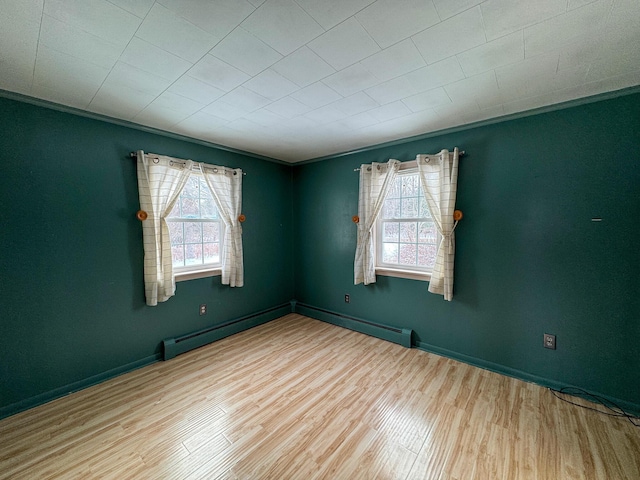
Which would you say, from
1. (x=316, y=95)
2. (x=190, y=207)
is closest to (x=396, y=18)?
(x=316, y=95)

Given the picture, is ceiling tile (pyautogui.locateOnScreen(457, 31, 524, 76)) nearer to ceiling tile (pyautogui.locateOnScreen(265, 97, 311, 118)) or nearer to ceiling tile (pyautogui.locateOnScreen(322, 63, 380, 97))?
ceiling tile (pyautogui.locateOnScreen(322, 63, 380, 97))

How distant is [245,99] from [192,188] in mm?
1439

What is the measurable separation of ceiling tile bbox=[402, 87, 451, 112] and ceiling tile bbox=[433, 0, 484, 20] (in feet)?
2.33

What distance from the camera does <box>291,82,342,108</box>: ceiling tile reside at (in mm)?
1782

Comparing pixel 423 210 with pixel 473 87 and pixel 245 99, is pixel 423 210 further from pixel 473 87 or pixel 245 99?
pixel 245 99

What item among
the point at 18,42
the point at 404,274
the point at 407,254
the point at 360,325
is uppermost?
the point at 18,42

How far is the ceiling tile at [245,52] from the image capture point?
50.8 inches

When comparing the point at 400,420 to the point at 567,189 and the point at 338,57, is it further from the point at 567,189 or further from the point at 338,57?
the point at 338,57

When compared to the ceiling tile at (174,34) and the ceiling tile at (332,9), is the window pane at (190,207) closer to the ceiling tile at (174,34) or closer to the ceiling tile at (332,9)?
the ceiling tile at (174,34)

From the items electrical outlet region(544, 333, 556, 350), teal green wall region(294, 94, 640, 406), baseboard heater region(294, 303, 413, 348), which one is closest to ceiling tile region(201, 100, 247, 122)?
teal green wall region(294, 94, 640, 406)

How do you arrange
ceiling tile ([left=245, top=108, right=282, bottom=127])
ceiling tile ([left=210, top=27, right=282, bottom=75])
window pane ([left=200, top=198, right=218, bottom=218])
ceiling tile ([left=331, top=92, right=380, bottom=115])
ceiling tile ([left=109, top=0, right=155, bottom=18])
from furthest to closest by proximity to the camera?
window pane ([left=200, top=198, right=218, bottom=218]) < ceiling tile ([left=245, top=108, right=282, bottom=127]) < ceiling tile ([left=331, top=92, right=380, bottom=115]) < ceiling tile ([left=210, top=27, right=282, bottom=75]) < ceiling tile ([left=109, top=0, right=155, bottom=18])

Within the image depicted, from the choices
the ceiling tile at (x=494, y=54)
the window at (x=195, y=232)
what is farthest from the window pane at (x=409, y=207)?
the window at (x=195, y=232)

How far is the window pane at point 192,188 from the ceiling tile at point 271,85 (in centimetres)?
154

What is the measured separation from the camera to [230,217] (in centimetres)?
312
